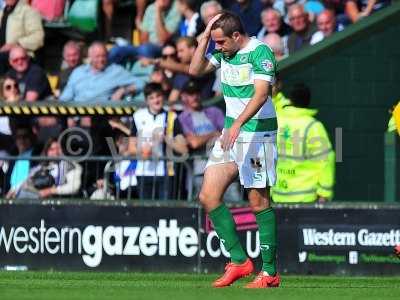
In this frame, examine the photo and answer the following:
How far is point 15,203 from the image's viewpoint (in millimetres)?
15008

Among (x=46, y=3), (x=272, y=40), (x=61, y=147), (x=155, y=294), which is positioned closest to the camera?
(x=155, y=294)

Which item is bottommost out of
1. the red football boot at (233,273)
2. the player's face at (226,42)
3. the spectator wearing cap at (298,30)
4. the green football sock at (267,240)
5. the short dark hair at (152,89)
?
the red football boot at (233,273)

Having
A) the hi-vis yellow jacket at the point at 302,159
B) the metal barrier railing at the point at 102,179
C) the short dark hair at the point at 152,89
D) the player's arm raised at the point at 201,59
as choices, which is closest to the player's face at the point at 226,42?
the player's arm raised at the point at 201,59

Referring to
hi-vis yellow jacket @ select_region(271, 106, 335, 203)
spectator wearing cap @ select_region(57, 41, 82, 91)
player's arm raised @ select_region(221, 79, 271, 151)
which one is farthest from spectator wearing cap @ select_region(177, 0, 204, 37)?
player's arm raised @ select_region(221, 79, 271, 151)

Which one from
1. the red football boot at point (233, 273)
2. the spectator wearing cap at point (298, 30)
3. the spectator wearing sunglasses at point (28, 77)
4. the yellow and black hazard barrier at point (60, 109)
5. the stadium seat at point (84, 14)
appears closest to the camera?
the red football boot at point (233, 273)

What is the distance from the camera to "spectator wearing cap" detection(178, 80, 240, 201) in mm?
15500

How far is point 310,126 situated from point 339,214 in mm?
1022

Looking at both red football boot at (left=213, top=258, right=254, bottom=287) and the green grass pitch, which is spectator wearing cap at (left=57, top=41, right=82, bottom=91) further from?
red football boot at (left=213, top=258, right=254, bottom=287)

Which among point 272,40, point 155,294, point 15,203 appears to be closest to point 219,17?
point 155,294

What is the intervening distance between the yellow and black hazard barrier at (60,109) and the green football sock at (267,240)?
4.96 meters

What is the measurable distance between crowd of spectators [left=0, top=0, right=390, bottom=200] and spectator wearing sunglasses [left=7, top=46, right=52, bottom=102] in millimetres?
13

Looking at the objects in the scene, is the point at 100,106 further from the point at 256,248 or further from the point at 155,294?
the point at 155,294

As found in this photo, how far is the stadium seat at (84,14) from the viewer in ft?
63.2

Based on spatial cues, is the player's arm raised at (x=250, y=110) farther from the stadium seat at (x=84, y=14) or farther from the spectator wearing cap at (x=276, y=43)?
the stadium seat at (x=84, y=14)
